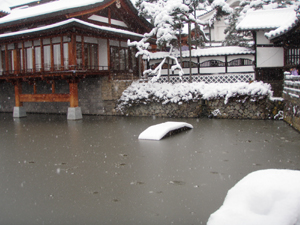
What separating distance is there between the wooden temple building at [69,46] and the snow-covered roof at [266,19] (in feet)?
24.0

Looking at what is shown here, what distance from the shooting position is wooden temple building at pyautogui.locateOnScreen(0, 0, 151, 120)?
56.2 ft

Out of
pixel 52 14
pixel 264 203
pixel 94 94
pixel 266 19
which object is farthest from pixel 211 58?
pixel 264 203

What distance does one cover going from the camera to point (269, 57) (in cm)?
1850

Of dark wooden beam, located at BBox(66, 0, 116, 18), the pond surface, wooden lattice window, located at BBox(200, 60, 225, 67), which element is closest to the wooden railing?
the pond surface

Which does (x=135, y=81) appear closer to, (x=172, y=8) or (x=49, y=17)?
(x=172, y=8)

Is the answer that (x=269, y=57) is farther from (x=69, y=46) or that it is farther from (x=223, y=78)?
(x=69, y=46)

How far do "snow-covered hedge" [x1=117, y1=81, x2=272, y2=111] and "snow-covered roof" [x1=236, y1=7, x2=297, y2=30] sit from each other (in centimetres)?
398

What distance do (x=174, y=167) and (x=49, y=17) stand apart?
45.1ft

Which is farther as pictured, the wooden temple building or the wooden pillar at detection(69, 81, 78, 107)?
the wooden pillar at detection(69, 81, 78, 107)

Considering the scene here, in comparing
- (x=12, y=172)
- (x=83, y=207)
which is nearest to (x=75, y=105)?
(x=12, y=172)

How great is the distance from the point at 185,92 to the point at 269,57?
5.71m

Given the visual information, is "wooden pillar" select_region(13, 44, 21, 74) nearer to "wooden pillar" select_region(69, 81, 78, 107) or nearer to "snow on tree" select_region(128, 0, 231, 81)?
"wooden pillar" select_region(69, 81, 78, 107)

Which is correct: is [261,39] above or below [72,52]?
above

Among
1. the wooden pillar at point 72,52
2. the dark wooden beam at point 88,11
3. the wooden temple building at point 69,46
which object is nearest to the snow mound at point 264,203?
the wooden temple building at point 69,46
